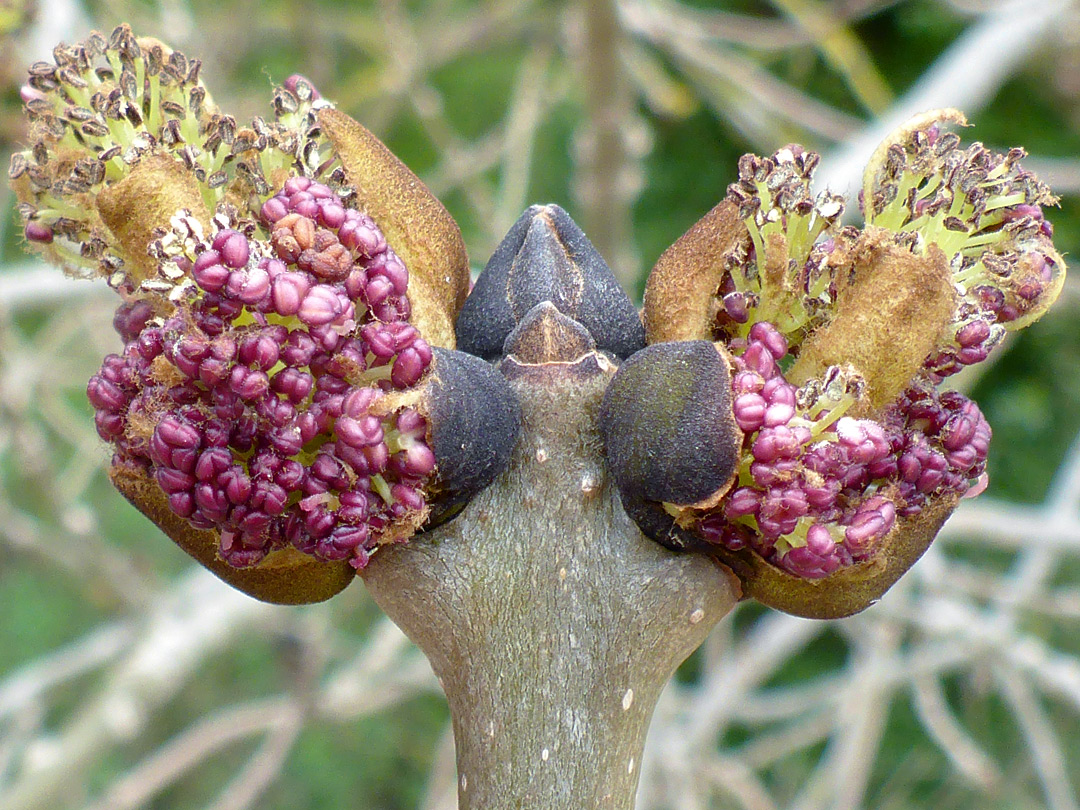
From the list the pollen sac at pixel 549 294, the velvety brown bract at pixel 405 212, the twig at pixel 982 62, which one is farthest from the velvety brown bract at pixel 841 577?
the twig at pixel 982 62

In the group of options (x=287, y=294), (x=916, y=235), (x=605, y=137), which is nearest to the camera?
(x=287, y=294)

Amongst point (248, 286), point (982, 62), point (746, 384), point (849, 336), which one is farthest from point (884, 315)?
point (982, 62)

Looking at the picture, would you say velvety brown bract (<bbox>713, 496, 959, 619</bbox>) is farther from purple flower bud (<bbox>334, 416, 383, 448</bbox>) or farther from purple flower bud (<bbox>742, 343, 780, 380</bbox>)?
purple flower bud (<bbox>334, 416, 383, 448</bbox>)

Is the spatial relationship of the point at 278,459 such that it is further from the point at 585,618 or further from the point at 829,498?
the point at 829,498

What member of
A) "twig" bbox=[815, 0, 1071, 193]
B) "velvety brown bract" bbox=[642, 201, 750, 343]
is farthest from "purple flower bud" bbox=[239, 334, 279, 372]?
"twig" bbox=[815, 0, 1071, 193]

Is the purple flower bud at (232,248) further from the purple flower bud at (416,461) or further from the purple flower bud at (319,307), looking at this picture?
the purple flower bud at (416,461)

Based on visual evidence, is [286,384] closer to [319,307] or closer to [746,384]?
[319,307]
